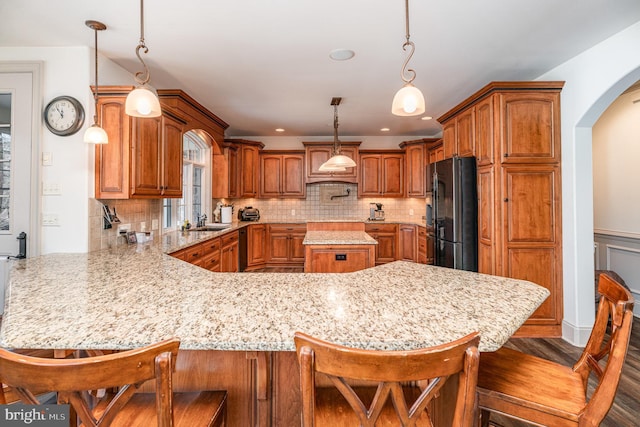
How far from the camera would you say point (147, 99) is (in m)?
1.79

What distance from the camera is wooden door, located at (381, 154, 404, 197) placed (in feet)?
19.7

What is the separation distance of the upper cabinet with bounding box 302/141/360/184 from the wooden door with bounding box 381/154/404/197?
0.58m

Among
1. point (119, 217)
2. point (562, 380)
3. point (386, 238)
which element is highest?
point (119, 217)

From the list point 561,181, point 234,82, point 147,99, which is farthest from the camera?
point 234,82

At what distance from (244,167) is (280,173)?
713mm

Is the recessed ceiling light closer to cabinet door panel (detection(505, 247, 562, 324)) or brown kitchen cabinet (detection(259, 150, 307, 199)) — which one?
cabinet door panel (detection(505, 247, 562, 324))

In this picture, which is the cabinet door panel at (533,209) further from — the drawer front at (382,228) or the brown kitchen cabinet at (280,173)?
the brown kitchen cabinet at (280,173)

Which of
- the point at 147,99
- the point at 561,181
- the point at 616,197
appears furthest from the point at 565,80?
the point at 147,99

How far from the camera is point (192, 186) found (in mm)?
4906

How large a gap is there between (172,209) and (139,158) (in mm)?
1686

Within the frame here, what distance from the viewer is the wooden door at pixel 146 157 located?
2.68 m

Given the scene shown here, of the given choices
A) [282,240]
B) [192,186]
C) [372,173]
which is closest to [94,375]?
[192,186]

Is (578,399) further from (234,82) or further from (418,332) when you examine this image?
(234,82)

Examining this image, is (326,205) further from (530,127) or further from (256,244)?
(530,127)
